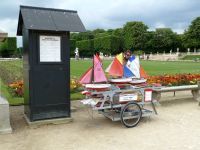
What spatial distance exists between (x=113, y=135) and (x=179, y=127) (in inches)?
61.7

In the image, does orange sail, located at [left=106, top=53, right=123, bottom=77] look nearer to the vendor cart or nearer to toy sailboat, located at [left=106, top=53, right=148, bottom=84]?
toy sailboat, located at [left=106, top=53, right=148, bottom=84]

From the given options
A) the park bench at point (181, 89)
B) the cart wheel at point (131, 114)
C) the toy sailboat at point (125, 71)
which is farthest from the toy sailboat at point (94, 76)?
the park bench at point (181, 89)

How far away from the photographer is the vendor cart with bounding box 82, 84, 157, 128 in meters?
6.55

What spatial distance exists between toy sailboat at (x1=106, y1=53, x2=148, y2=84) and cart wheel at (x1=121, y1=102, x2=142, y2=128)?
617mm

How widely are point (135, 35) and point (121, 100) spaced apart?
270 feet

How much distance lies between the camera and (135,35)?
87562mm

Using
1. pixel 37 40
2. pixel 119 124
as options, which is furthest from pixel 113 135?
pixel 37 40

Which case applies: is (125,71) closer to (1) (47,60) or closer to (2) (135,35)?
(1) (47,60)

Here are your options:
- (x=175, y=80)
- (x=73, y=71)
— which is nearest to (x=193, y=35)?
(x=73, y=71)

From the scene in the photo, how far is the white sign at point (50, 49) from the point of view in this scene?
6.79m

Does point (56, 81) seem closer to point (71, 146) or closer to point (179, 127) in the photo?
point (71, 146)

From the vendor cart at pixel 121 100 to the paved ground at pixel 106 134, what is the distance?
0.21 meters

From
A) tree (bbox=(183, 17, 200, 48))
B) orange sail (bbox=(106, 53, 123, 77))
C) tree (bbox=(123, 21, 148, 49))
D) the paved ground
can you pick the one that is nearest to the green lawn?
the paved ground

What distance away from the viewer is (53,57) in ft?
22.7
